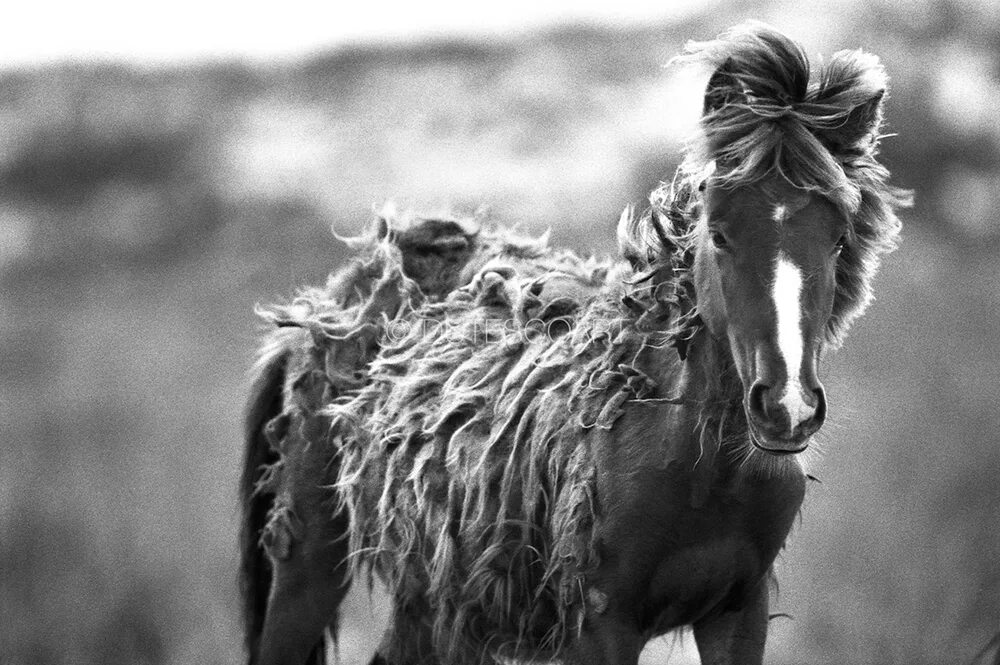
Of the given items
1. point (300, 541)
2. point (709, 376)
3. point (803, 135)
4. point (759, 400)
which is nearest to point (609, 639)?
point (709, 376)

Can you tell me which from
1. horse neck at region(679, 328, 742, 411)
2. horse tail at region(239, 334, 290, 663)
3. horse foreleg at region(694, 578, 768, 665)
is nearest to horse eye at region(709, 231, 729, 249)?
horse neck at region(679, 328, 742, 411)

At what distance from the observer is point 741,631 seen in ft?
13.1

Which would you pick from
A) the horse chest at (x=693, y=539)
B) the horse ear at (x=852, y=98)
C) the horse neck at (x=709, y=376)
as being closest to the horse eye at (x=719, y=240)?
the horse neck at (x=709, y=376)

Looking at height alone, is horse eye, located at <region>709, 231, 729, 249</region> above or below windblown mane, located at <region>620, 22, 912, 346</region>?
below

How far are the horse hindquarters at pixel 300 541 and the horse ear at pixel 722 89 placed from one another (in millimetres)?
2390

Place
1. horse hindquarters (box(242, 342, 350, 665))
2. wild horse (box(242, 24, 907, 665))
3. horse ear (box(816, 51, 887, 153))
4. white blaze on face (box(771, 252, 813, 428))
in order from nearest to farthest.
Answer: white blaze on face (box(771, 252, 813, 428))
wild horse (box(242, 24, 907, 665))
horse ear (box(816, 51, 887, 153))
horse hindquarters (box(242, 342, 350, 665))

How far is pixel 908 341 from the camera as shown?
37.9 ft

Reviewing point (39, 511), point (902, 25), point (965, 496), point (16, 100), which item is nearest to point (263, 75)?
point (16, 100)

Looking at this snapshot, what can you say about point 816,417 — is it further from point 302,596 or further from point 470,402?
point 302,596

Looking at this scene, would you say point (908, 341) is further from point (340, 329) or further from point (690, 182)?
point (690, 182)

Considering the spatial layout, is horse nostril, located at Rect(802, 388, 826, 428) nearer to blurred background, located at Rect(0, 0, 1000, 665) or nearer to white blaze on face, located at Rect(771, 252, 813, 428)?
white blaze on face, located at Rect(771, 252, 813, 428)

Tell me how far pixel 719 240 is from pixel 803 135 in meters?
0.36

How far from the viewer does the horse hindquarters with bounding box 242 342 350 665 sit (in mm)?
5441

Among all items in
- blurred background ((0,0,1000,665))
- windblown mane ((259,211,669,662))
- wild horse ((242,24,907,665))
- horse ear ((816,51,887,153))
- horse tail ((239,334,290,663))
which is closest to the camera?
wild horse ((242,24,907,665))
